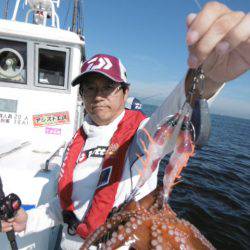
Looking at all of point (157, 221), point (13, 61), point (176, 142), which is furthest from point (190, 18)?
point (13, 61)

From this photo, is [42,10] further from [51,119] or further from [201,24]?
[201,24]

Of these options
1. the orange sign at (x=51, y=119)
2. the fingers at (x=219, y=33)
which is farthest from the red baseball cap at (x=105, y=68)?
the orange sign at (x=51, y=119)

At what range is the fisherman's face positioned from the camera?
105 inches

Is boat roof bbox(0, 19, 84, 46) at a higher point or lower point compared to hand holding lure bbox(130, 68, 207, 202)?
higher

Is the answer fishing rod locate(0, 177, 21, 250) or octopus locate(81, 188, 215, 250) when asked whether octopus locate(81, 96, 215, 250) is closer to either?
octopus locate(81, 188, 215, 250)

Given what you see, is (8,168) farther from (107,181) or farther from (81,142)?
(107,181)

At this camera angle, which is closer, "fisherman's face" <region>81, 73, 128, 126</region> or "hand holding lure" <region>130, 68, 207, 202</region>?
"hand holding lure" <region>130, 68, 207, 202</region>

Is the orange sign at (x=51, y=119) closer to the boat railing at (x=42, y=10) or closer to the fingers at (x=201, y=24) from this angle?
the boat railing at (x=42, y=10)

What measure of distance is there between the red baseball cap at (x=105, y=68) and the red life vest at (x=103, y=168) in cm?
50

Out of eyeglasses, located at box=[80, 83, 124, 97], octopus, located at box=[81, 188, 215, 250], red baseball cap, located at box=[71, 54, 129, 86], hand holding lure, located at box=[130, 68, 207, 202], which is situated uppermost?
red baseball cap, located at box=[71, 54, 129, 86]

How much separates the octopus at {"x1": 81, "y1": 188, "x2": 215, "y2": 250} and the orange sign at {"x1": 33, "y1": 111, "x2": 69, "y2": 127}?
4.92m

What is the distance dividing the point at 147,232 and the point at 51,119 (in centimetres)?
520

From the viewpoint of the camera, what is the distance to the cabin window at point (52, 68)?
604cm

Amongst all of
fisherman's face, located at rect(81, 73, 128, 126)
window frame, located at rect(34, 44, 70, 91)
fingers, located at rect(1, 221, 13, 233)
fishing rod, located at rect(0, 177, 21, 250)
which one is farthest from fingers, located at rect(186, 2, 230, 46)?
window frame, located at rect(34, 44, 70, 91)
